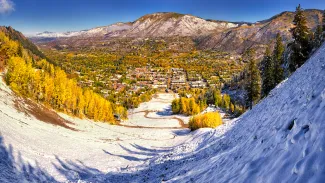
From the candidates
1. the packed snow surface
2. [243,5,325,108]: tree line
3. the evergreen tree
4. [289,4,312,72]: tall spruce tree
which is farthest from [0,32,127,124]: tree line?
the evergreen tree

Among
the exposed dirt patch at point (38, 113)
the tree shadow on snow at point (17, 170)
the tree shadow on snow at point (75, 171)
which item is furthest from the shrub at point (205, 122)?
the tree shadow on snow at point (17, 170)

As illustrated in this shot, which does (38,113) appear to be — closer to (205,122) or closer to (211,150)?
(211,150)

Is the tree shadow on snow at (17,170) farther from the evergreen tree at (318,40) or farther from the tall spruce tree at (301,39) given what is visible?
the evergreen tree at (318,40)

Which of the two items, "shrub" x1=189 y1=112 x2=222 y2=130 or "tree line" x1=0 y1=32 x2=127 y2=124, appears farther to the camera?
"shrub" x1=189 y1=112 x2=222 y2=130

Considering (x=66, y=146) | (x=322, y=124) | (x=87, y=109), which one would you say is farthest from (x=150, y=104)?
(x=322, y=124)

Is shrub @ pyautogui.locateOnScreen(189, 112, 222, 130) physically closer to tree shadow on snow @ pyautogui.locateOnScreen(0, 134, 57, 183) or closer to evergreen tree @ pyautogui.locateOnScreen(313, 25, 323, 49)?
evergreen tree @ pyautogui.locateOnScreen(313, 25, 323, 49)

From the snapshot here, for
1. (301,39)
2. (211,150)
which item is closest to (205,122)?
(301,39)
